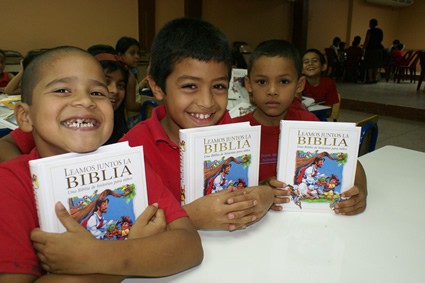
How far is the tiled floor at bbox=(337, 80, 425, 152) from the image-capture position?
4.42 meters

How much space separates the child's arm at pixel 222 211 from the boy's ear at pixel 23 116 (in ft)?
1.34

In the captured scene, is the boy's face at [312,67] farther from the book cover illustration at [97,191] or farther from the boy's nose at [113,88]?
the book cover illustration at [97,191]

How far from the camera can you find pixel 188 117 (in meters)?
1.08

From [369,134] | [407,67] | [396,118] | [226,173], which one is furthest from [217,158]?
[407,67]

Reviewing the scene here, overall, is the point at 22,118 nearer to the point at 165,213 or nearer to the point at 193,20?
the point at 165,213

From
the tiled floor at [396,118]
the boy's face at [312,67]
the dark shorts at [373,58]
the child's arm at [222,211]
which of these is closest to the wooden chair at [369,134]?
the child's arm at [222,211]

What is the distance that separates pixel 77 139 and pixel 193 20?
0.56 m

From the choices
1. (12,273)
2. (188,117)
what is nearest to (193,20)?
(188,117)

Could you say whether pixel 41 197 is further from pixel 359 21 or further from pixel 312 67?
pixel 359 21

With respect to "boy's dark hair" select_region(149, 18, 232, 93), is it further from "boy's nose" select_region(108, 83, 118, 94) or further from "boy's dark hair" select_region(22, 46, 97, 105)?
"boy's nose" select_region(108, 83, 118, 94)

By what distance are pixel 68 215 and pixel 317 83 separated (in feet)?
11.5

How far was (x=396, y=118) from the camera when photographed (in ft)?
19.1

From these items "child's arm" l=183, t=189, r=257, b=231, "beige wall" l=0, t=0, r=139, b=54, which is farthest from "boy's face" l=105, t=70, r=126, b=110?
"beige wall" l=0, t=0, r=139, b=54

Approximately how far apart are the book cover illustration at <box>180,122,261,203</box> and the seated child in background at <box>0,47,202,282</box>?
78mm
